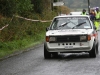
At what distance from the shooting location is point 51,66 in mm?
13414

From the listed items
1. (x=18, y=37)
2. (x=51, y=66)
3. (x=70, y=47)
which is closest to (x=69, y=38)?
(x=70, y=47)

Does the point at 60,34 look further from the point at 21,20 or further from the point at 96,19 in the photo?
the point at 96,19

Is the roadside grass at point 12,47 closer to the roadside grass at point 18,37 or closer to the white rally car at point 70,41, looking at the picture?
the roadside grass at point 18,37

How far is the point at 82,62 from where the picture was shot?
14180mm

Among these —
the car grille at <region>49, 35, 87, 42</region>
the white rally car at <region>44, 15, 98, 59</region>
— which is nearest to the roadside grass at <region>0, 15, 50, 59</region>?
the white rally car at <region>44, 15, 98, 59</region>

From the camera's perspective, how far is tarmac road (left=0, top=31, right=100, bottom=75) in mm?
11995

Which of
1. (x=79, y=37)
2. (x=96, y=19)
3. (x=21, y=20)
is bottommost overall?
(x=96, y=19)

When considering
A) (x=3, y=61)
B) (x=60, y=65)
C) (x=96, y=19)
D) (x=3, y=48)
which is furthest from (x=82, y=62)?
(x=96, y=19)

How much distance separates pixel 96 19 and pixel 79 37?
21.5 m

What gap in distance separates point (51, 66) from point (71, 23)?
3591mm

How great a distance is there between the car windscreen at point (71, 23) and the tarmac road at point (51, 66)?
116 cm

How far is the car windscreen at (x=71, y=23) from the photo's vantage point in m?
16.5

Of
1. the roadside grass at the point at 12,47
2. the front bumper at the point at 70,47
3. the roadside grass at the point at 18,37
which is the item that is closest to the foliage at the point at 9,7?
the roadside grass at the point at 18,37

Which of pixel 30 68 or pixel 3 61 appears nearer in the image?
pixel 30 68
